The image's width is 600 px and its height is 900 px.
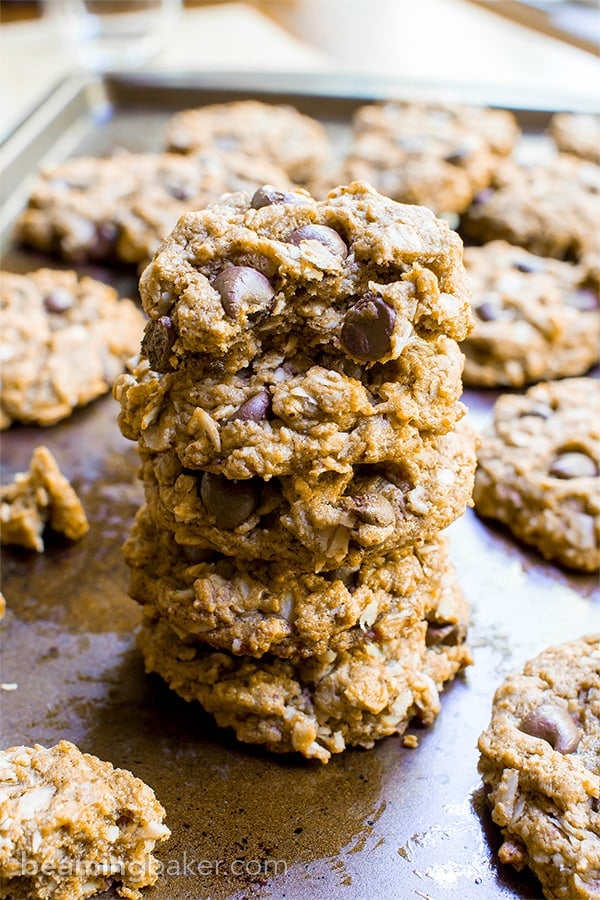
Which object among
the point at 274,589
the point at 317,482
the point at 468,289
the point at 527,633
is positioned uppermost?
the point at 468,289

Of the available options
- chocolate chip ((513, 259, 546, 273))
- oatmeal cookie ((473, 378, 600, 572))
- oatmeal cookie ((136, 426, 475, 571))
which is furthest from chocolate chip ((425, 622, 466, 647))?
chocolate chip ((513, 259, 546, 273))

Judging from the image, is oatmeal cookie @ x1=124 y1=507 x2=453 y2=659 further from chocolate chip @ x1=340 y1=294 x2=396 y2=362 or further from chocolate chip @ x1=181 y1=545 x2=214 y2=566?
chocolate chip @ x1=340 y1=294 x2=396 y2=362

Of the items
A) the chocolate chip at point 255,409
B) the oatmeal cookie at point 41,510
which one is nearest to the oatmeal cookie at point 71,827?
the chocolate chip at point 255,409

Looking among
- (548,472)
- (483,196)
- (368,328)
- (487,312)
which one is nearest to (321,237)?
(368,328)

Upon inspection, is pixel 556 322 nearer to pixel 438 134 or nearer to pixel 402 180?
pixel 402 180

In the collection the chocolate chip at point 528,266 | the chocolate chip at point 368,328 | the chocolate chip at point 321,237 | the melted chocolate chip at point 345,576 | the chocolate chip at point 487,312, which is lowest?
the chocolate chip at point 487,312

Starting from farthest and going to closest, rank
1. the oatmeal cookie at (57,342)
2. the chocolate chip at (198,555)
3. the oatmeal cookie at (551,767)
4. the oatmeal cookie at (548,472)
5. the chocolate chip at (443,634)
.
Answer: the oatmeal cookie at (57,342) < the oatmeal cookie at (548,472) < the chocolate chip at (443,634) < the chocolate chip at (198,555) < the oatmeal cookie at (551,767)

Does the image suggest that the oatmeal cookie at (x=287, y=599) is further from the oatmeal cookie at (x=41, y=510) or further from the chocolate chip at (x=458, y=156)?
the chocolate chip at (x=458, y=156)

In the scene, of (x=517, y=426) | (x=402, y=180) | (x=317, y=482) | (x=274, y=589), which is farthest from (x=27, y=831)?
(x=402, y=180)
